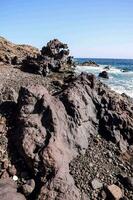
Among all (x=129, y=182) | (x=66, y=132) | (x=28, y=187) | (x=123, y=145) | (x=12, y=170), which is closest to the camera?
(x=28, y=187)

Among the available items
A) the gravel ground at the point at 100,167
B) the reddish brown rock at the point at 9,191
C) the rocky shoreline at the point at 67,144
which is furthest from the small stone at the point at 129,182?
the reddish brown rock at the point at 9,191

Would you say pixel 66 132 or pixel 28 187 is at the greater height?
pixel 66 132

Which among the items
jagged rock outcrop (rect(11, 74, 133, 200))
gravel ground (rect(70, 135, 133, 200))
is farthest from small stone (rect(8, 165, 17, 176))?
gravel ground (rect(70, 135, 133, 200))

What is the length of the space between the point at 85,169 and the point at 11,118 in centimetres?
→ 410

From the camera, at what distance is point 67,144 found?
42.3ft

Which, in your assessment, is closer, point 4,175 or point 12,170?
point 4,175

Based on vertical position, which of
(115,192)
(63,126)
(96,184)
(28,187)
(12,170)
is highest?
(63,126)

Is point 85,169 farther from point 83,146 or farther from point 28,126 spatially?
point 28,126

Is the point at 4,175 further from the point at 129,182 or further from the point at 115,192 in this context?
the point at 129,182

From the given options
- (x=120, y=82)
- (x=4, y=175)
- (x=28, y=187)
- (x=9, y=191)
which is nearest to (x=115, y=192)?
(x=28, y=187)

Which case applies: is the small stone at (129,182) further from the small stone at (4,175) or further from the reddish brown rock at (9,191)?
the small stone at (4,175)

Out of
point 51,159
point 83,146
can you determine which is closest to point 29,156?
point 51,159

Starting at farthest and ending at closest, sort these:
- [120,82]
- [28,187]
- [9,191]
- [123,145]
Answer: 1. [120,82]
2. [123,145]
3. [28,187]
4. [9,191]

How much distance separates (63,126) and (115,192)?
3.27 m
